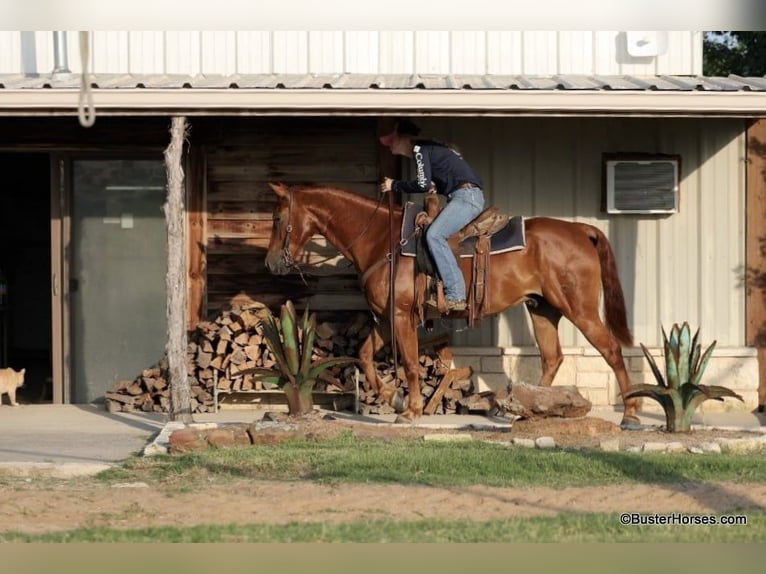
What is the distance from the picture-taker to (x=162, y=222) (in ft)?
45.0

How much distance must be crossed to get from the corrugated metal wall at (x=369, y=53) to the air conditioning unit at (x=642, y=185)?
956mm

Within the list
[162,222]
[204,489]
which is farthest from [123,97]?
[204,489]

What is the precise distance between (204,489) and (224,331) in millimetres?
4145

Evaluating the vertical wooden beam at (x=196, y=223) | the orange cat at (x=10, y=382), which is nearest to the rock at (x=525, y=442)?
the vertical wooden beam at (x=196, y=223)

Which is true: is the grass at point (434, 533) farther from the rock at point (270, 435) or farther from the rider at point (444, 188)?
the rider at point (444, 188)

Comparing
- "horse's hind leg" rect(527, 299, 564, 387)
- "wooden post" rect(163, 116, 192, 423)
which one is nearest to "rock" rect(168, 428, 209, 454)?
"wooden post" rect(163, 116, 192, 423)

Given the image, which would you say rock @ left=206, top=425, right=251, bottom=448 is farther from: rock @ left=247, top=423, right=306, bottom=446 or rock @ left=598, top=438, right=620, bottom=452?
rock @ left=598, top=438, right=620, bottom=452

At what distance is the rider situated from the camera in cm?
1152

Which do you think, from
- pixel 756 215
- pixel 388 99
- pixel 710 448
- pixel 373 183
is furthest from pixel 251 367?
pixel 756 215

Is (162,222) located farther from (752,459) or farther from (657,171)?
(752,459)

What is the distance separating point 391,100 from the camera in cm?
1129

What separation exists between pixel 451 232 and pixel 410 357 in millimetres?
1155

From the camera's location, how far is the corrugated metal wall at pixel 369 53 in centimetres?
1355

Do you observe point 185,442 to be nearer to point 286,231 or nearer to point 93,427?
point 93,427
